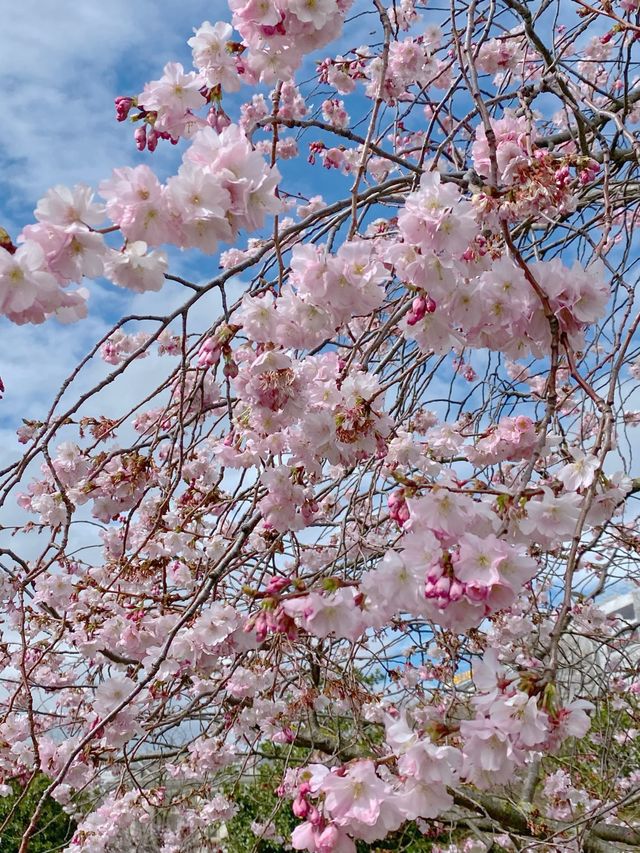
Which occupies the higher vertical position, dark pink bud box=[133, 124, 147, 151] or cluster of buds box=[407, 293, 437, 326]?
dark pink bud box=[133, 124, 147, 151]

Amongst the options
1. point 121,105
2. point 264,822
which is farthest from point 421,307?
point 264,822

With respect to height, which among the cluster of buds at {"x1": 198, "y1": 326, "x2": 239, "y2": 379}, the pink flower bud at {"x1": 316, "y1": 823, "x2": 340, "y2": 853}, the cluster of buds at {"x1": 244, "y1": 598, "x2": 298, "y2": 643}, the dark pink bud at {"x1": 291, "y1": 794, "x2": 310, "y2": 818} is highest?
the cluster of buds at {"x1": 198, "y1": 326, "x2": 239, "y2": 379}

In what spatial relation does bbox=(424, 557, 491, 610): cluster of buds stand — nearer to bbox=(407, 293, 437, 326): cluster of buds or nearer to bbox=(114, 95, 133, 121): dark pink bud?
bbox=(407, 293, 437, 326): cluster of buds

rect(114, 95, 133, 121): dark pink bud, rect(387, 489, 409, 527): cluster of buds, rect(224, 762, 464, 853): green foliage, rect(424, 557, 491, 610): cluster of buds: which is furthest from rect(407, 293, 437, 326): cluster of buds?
rect(224, 762, 464, 853): green foliage

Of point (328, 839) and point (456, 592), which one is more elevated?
point (456, 592)

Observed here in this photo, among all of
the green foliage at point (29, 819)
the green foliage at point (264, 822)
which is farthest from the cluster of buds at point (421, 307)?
the green foliage at point (29, 819)

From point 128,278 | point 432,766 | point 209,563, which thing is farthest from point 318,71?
point 432,766

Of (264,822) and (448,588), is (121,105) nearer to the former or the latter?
(448,588)

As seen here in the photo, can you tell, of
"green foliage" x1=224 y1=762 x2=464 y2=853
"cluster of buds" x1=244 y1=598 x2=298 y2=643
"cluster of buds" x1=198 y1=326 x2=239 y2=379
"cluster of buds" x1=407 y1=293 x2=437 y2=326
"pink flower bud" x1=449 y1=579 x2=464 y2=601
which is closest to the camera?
"pink flower bud" x1=449 y1=579 x2=464 y2=601

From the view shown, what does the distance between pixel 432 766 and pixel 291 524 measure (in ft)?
2.59

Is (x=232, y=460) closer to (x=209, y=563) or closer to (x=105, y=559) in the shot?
(x=209, y=563)

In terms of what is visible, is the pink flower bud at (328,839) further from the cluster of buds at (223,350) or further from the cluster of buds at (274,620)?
the cluster of buds at (223,350)

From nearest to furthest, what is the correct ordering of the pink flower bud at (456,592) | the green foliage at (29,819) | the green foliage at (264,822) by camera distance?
the pink flower bud at (456,592)
the green foliage at (264,822)
the green foliage at (29,819)

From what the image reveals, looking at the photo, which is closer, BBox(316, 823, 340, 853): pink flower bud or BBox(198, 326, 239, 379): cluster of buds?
BBox(316, 823, 340, 853): pink flower bud
